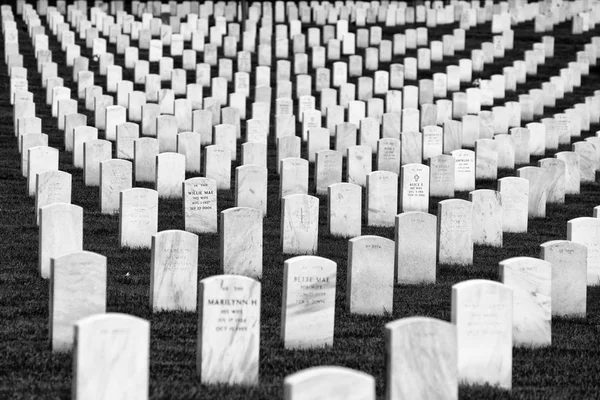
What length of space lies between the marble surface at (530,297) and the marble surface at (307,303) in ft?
4.94

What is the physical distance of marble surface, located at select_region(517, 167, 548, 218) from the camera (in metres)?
17.0

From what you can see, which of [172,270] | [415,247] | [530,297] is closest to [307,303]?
[172,270]

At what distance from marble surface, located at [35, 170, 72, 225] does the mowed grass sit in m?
0.36

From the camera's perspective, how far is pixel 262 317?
35.6 feet

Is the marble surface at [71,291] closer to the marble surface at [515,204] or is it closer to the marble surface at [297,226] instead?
the marble surface at [297,226]

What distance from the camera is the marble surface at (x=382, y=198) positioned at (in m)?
15.9

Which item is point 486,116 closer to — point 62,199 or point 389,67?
point 389,67

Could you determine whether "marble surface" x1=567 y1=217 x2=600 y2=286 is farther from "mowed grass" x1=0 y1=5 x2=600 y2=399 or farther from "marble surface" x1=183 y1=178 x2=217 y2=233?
"marble surface" x1=183 y1=178 x2=217 y2=233

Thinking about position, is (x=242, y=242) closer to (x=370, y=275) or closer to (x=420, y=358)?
(x=370, y=275)

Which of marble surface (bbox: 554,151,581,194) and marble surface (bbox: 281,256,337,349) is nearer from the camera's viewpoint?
marble surface (bbox: 281,256,337,349)

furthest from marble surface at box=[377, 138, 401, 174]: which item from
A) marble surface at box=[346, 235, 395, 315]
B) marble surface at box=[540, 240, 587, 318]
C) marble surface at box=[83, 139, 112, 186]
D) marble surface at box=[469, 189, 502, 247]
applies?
marble surface at box=[346, 235, 395, 315]

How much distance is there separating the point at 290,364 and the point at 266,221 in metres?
6.48

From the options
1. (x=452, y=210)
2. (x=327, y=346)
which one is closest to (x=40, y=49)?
(x=452, y=210)

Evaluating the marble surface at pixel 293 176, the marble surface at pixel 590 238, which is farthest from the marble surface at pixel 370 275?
the marble surface at pixel 293 176
